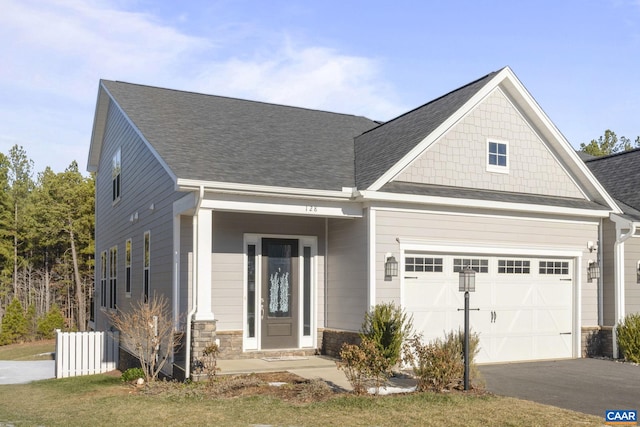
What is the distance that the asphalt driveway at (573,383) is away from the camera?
9500 mm

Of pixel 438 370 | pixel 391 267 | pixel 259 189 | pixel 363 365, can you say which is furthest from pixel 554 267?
pixel 259 189

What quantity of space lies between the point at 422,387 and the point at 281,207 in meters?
4.31

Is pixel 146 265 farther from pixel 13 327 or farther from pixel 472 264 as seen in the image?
pixel 13 327

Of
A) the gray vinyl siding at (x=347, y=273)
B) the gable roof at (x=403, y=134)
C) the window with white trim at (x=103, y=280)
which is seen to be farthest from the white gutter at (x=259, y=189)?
the window with white trim at (x=103, y=280)

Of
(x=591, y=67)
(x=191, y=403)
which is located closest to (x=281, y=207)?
(x=191, y=403)

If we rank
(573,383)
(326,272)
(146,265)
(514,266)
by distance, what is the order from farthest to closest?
1. (146,265)
2. (514,266)
3. (326,272)
4. (573,383)

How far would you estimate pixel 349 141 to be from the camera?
55.1 ft

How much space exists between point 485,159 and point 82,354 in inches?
447

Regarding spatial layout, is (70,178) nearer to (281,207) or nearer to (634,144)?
(281,207)

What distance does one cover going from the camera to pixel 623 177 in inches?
699

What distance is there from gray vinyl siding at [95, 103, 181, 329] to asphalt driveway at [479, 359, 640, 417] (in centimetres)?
696

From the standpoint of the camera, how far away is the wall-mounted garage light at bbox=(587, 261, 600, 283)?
577 inches

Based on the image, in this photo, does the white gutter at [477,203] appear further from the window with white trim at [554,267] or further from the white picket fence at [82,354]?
the white picket fence at [82,354]

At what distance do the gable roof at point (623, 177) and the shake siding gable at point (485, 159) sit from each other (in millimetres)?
2217
